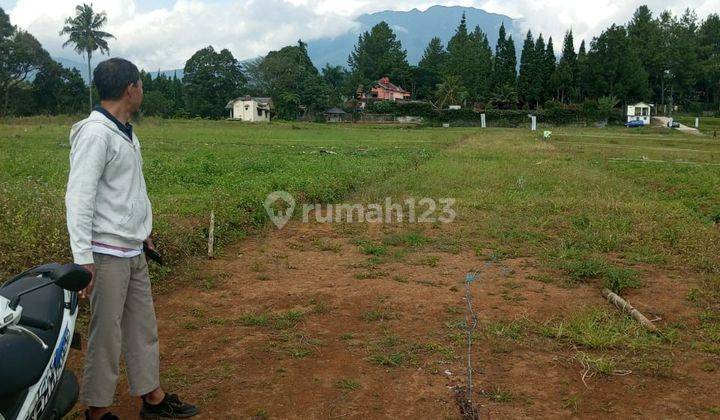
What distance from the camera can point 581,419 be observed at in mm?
3240

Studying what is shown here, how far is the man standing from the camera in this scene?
266cm

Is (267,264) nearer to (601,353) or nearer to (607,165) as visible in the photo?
(601,353)

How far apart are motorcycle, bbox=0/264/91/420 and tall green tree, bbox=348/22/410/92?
68078 mm

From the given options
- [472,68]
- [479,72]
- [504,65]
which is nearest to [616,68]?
[504,65]

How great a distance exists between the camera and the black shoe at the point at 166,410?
315 cm

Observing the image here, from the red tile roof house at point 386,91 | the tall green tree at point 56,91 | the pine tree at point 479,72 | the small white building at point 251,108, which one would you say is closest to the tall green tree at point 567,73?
the pine tree at point 479,72

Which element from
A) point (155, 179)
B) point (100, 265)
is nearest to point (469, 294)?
point (100, 265)

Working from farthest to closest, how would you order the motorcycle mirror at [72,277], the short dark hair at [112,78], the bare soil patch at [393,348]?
the bare soil patch at [393,348], the short dark hair at [112,78], the motorcycle mirror at [72,277]

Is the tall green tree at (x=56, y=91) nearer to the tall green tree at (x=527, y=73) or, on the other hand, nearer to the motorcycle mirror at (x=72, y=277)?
the tall green tree at (x=527, y=73)

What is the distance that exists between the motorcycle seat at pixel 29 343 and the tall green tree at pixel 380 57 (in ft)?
223

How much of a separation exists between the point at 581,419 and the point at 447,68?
61.8 m

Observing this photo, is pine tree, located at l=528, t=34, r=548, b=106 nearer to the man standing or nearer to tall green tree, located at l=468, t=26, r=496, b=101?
tall green tree, located at l=468, t=26, r=496, b=101

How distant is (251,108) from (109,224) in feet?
178

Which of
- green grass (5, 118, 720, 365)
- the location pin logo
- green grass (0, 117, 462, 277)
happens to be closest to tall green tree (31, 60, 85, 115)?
green grass (0, 117, 462, 277)
